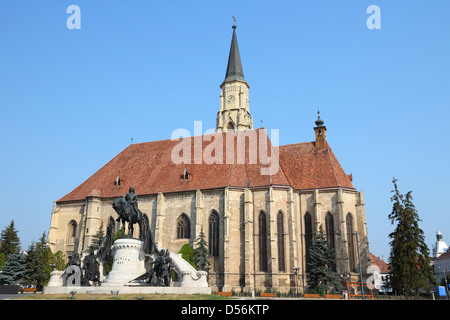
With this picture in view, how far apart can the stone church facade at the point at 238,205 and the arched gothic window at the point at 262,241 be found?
0.30 ft

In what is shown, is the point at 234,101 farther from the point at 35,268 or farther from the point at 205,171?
the point at 35,268

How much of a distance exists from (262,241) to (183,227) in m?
7.92

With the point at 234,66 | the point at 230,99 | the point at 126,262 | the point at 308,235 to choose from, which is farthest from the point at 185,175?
the point at 234,66

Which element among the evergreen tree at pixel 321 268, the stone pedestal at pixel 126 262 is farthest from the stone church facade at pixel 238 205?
the stone pedestal at pixel 126 262

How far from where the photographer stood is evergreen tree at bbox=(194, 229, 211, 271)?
33209mm

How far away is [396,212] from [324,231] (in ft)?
21.1

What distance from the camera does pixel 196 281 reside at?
20.9m

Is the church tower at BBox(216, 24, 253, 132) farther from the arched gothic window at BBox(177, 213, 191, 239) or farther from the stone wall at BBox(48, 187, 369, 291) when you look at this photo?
the arched gothic window at BBox(177, 213, 191, 239)

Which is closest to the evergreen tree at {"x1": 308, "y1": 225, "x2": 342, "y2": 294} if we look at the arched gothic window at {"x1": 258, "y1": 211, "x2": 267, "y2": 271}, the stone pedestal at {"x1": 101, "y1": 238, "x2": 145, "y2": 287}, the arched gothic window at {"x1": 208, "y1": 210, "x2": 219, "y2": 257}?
the arched gothic window at {"x1": 258, "y1": 211, "x2": 267, "y2": 271}

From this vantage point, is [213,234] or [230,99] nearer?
[213,234]

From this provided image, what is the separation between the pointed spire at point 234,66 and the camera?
56.1 m

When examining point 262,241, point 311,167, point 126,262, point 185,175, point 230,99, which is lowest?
point 126,262

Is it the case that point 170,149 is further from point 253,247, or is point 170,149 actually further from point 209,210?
point 253,247

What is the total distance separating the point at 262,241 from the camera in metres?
35.0
